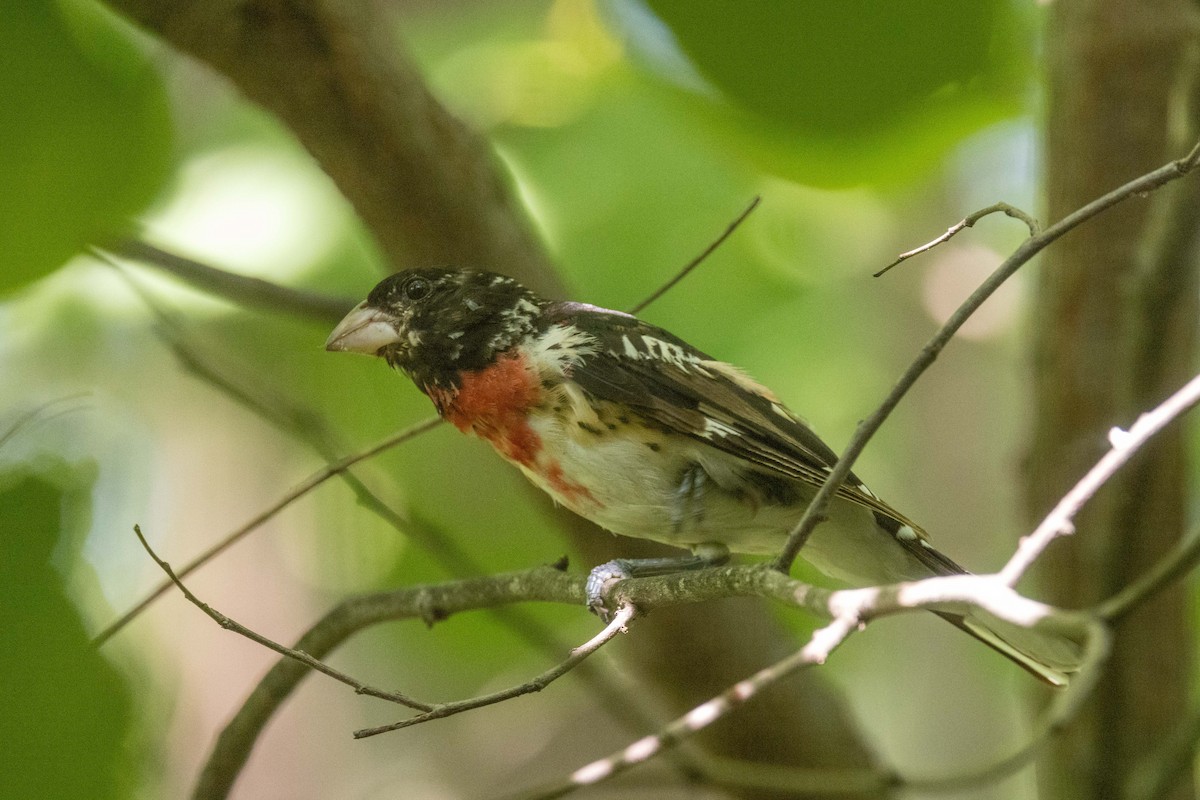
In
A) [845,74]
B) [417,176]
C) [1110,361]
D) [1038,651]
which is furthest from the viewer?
[1110,361]

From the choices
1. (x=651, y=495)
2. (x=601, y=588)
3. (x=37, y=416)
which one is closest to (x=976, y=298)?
(x=601, y=588)

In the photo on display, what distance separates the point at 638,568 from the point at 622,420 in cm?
34

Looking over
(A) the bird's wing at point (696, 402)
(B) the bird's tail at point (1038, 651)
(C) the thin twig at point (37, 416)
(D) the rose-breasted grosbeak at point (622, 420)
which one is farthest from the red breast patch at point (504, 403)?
(B) the bird's tail at point (1038, 651)

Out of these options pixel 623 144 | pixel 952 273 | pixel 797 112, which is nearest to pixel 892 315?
pixel 952 273

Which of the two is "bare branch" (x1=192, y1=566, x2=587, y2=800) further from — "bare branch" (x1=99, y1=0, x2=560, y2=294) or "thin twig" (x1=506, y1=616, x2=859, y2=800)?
"bare branch" (x1=99, y1=0, x2=560, y2=294)

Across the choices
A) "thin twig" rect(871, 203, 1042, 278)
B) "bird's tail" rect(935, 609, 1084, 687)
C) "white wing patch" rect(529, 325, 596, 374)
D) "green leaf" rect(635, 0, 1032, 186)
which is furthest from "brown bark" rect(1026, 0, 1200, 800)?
"white wing patch" rect(529, 325, 596, 374)

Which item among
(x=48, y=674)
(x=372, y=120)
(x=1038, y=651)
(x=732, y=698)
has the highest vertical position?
(x=372, y=120)

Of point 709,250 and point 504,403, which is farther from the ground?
point 709,250

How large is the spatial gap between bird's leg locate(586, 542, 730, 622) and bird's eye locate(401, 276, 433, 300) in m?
0.78

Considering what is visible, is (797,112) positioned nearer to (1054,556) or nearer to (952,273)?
(1054,556)

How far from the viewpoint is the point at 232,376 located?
432cm

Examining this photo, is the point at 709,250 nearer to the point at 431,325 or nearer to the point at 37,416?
the point at 431,325

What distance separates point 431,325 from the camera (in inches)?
112

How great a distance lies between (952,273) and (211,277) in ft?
10.1
